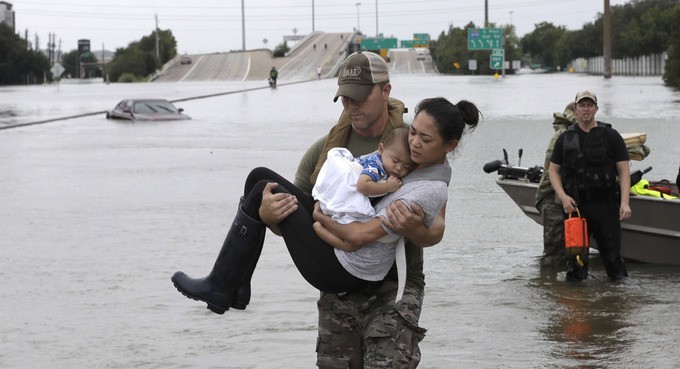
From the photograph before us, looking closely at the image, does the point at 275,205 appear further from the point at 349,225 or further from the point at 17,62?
the point at 17,62

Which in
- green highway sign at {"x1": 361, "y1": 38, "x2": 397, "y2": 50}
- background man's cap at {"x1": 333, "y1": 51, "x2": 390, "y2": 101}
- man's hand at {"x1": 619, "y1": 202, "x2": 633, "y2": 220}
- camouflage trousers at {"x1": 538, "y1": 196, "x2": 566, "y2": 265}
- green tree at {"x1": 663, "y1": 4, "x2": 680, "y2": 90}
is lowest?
camouflage trousers at {"x1": 538, "y1": 196, "x2": 566, "y2": 265}

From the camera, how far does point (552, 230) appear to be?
37.9 feet

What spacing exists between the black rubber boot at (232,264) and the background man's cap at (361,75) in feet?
2.01

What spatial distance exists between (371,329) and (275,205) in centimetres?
67

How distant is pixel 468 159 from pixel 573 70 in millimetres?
144885

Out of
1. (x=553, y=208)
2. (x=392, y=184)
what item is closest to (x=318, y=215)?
(x=392, y=184)

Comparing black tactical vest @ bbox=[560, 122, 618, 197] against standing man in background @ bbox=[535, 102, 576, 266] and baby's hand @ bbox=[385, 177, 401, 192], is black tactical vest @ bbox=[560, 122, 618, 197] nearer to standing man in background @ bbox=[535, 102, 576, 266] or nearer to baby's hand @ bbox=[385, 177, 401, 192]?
standing man in background @ bbox=[535, 102, 576, 266]

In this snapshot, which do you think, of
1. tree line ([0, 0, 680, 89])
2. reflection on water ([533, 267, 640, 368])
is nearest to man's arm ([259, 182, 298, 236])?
reflection on water ([533, 267, 640, 368])

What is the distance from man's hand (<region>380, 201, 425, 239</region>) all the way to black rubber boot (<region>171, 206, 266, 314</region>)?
0.54 metres

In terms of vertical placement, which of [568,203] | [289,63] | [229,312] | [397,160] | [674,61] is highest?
[289,63]

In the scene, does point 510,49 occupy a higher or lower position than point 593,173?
higher

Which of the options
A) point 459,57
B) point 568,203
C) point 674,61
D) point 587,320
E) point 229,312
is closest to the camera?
point 587,320

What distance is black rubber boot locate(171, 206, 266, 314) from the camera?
511cm

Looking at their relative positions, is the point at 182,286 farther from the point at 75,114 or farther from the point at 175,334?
the point at 75,114
